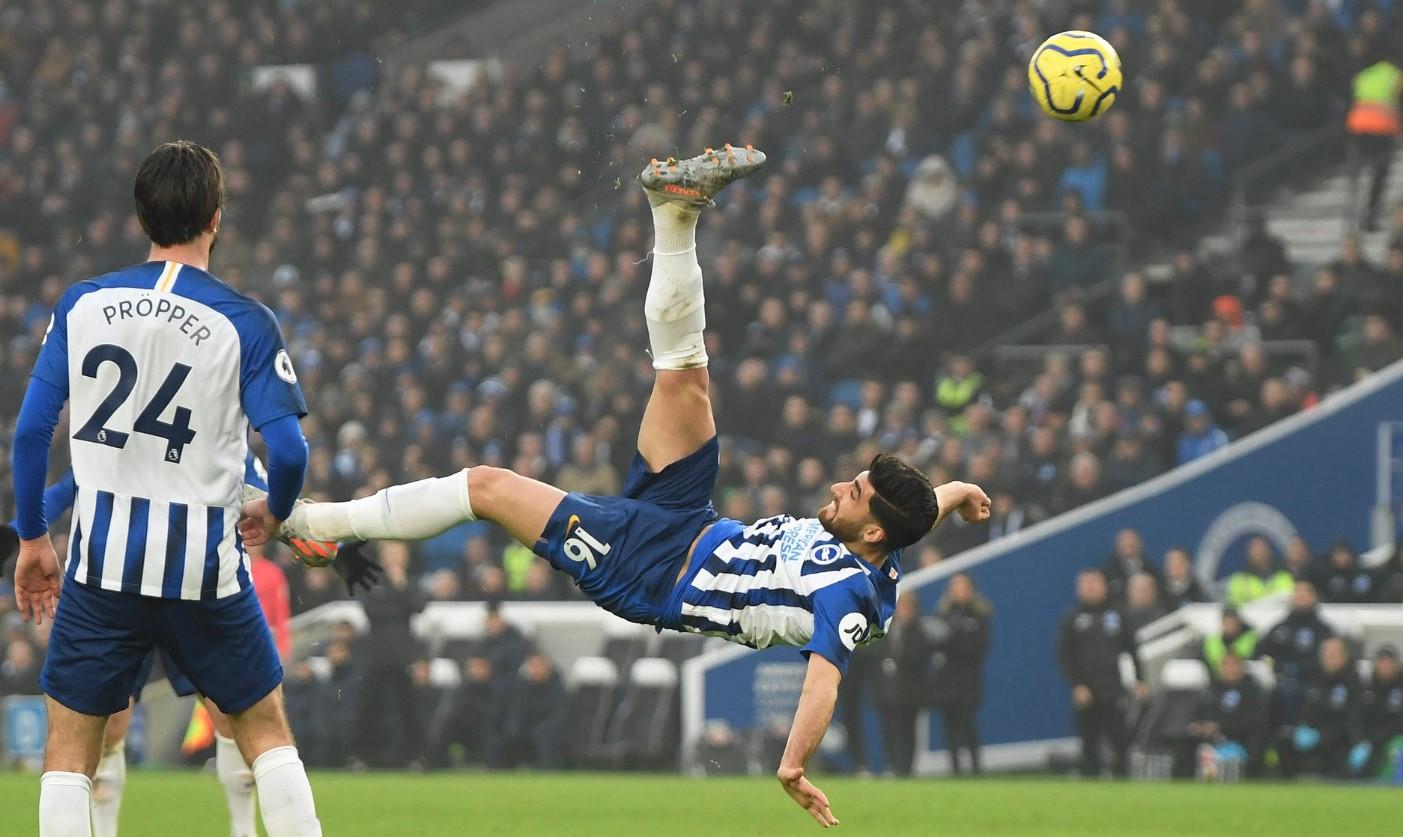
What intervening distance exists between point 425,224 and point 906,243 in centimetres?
→ 517

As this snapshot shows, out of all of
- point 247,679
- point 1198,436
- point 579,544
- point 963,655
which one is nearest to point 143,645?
point 247,679

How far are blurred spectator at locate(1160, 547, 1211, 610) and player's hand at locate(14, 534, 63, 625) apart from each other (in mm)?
11000

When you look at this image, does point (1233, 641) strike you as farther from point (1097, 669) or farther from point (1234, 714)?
point (1097, 669)

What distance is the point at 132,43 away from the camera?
22.2 m

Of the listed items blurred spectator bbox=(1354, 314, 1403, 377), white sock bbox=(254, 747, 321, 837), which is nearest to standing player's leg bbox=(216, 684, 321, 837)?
white sock bbox=(254, 747, 321, 837)

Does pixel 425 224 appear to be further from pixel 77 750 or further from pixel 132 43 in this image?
pixel 77 750

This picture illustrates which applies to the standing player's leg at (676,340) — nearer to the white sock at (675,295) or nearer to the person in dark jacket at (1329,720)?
the white sock at (675,295)

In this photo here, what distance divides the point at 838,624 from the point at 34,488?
2.42 metres

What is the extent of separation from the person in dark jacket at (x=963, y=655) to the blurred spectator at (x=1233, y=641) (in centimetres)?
172

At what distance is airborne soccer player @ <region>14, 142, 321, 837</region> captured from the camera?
5000mm

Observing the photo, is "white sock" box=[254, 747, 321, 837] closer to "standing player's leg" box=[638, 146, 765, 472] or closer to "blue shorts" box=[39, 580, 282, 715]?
"blue shorts" box=[39, 580, 282, 715]

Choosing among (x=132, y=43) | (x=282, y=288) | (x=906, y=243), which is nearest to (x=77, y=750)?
(x=906, y=243)

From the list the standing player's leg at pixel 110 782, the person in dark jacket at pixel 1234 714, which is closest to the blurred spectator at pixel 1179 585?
the person in dark jacket at pixel 1234 714

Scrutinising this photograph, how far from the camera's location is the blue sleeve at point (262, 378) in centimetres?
503
